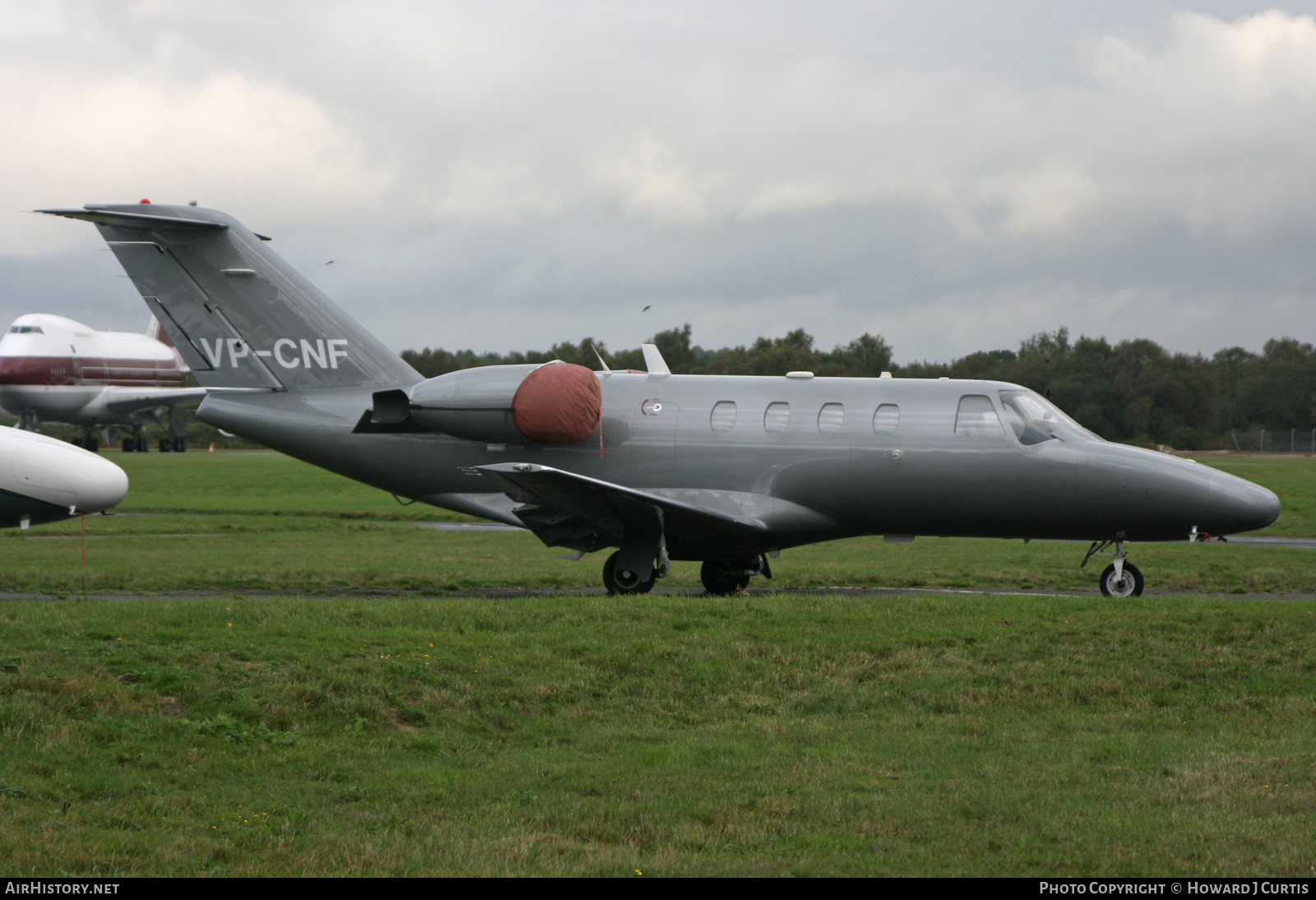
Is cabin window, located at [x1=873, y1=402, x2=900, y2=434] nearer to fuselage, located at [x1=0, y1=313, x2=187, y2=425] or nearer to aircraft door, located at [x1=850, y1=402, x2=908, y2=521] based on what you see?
aircraft door, located at [x1=850, y1=402, x2=908, y2=521]

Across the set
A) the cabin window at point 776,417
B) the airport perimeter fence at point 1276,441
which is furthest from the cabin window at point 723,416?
the airport perimeter fence at point 1276,441

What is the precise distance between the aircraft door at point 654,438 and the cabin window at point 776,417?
133 cm

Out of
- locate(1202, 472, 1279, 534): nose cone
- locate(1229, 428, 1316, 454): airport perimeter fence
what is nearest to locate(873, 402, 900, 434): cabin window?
locate(1202, 472, 1279, 534): nose cone

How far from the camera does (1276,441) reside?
80.6 meters

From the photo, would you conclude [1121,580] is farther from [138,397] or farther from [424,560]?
[138,397]

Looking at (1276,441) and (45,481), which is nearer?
(45,481)

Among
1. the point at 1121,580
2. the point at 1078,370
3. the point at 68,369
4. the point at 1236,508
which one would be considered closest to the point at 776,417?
the point at 1121,580

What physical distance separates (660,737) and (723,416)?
854 cm

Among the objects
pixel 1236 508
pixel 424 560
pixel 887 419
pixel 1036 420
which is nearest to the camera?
pixel 1236 508

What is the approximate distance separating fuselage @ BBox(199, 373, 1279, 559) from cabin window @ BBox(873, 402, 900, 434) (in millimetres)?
24

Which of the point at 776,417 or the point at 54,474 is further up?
the point at 776,417

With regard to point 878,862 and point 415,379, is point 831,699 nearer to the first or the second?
point 878,862

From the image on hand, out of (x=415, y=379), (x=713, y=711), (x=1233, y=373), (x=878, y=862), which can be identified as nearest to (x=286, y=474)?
(x=415, y=379)

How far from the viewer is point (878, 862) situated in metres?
6.84
